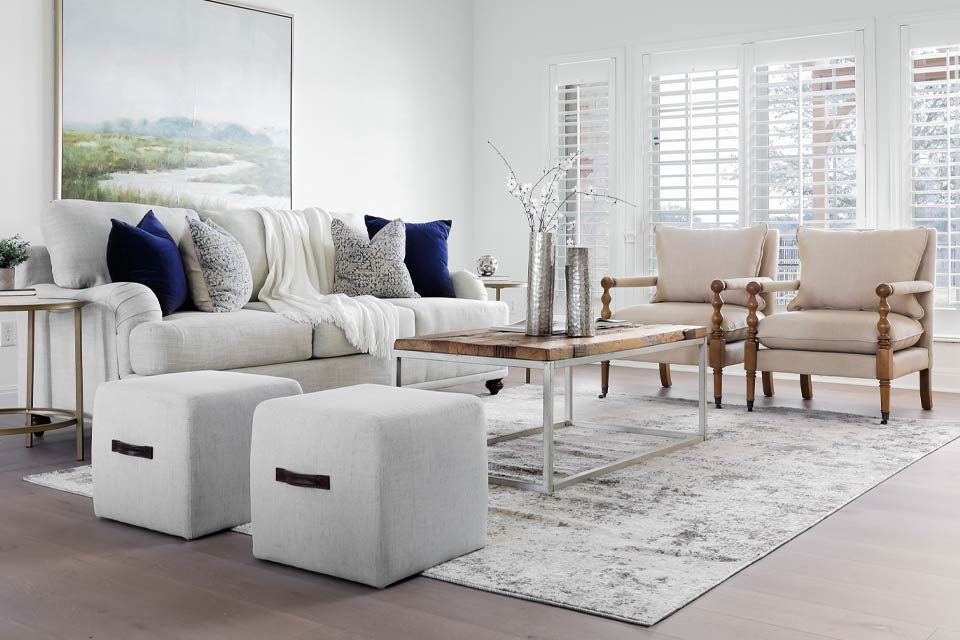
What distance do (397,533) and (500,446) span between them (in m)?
1.65

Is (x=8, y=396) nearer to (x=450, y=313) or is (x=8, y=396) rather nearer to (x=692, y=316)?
(x=450, y=313)

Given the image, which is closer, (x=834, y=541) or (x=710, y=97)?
(x=834, y=541)

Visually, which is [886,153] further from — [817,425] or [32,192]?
[32,192]

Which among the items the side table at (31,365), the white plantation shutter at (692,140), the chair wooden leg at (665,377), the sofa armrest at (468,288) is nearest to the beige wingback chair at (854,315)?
the chair wooden leg at (665,377)

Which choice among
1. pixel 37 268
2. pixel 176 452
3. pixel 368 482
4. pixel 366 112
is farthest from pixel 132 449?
pixel 366 112

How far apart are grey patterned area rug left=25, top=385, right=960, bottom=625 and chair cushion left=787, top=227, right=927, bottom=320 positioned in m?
0.64

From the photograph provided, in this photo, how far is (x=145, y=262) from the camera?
156 inches

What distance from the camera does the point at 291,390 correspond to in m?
2.92

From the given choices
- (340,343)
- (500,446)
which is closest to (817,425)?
(500,446)

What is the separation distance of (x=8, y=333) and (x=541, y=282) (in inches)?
110

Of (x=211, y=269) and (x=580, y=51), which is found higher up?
(x=580, y=51)

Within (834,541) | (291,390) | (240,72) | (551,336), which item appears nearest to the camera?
(834,541)

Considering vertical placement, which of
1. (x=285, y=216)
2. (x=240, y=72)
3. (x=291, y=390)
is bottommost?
(x=291, y=390)

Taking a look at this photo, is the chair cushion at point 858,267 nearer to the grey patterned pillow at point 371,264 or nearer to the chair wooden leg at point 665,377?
the chair wooden leg at point 665,377
